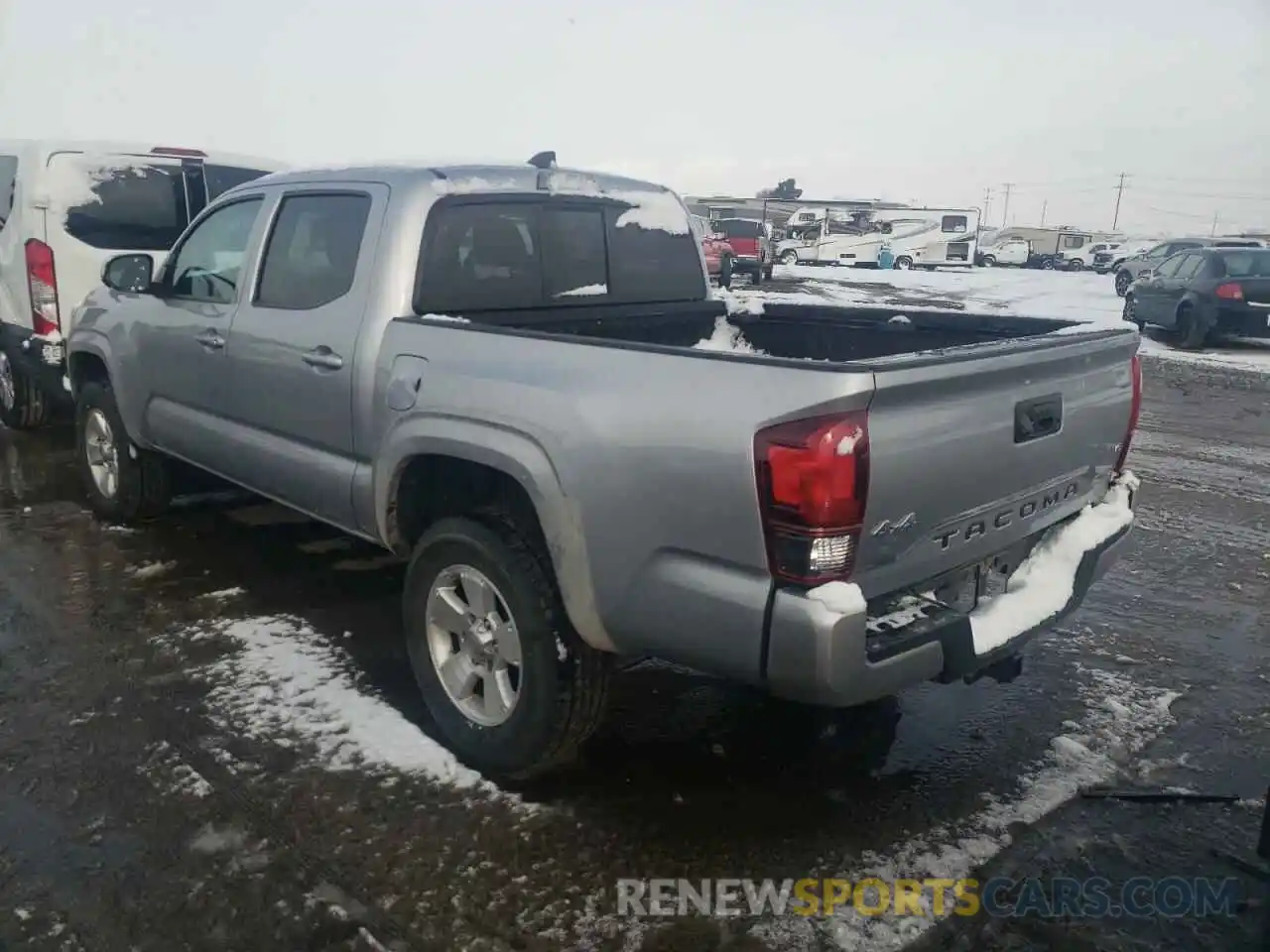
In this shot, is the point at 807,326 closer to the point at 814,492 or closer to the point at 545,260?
the point at 545,260

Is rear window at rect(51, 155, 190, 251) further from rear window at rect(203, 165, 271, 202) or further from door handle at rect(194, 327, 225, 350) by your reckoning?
door handle at rect(194, 327, 225, 350)

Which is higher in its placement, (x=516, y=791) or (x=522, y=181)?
(x=522, y=181)

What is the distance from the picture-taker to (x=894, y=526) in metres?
2.57

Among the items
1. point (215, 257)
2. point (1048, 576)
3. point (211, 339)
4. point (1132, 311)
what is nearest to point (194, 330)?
point (211, 339)

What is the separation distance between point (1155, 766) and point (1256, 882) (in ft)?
2.01

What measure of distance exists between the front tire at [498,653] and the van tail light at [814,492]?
84cm

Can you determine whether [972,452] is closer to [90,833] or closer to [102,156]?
[90,833]

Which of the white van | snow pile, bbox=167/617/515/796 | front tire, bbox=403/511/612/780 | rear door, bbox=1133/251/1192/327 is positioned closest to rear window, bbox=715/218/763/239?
rear door, bbox=1133/251/1192/327

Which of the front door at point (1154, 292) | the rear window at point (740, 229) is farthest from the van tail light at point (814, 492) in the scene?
the rear window at point (740, 229)

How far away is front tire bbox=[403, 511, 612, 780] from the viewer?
120 inches

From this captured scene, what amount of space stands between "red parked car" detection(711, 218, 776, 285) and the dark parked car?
14418 mm

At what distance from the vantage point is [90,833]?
9.69ft

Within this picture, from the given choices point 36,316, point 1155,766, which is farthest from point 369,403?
point 36,316

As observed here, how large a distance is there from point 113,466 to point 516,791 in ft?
12.4
